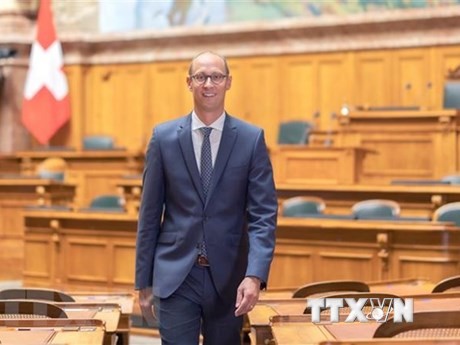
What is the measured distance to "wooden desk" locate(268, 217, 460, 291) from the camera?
581 centimetres

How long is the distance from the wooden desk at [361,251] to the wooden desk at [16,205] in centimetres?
377

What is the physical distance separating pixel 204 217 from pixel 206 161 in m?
0.18

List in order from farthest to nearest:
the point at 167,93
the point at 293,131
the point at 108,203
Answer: the point at 167,93
the point at 293,131
the point at 108,203

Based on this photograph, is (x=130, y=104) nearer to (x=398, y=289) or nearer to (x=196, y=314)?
(x=398, y=289)

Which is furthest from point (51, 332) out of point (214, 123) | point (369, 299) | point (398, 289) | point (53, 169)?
point (53, 169)

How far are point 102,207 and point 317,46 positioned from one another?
198 inches

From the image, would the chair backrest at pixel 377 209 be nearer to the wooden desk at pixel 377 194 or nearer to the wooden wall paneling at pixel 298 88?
the wooden desk at pixel 377 194

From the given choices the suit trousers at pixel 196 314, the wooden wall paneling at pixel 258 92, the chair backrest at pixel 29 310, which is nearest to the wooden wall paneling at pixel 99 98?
the wooden wall paneling at pixel 258 92

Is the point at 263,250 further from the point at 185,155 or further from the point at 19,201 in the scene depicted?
the point at 19,201

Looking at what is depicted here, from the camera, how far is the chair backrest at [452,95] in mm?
10110

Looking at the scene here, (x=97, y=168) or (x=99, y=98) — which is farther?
(x=99, y=98)

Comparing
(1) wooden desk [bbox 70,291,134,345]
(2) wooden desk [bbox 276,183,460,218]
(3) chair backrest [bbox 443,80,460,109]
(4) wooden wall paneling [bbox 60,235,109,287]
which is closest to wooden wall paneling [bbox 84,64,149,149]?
(3) chair backrest [bbox 443,80,460,109]

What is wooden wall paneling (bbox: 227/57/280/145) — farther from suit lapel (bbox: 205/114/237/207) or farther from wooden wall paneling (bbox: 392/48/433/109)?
suit lapel (bbox: 205/114/237/207)

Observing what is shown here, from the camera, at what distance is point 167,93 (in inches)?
527
